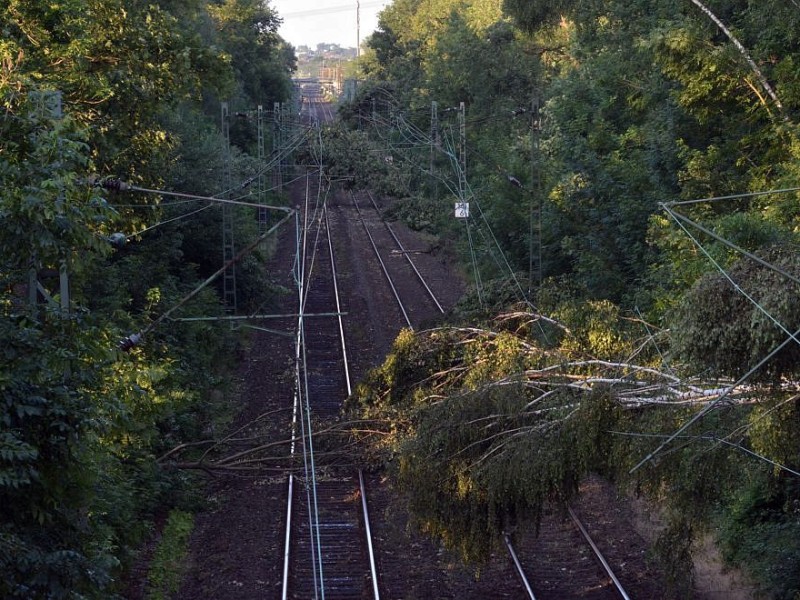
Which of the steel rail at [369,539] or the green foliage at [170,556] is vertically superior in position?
the steel rail at [369,539]

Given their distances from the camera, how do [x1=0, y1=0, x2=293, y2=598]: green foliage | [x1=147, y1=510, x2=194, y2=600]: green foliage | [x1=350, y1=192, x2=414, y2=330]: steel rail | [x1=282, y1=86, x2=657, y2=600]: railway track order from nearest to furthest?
[x1=0, y1=0, x2=293, y2=598]: green foliage → [x1=282, y1=86, x2=657, y2=600]: railway track → [x1=147, y1=510, x2=194, y2=600]: green foliage → [x1=350, y1=192, x2=414, y2=330]: steel rail

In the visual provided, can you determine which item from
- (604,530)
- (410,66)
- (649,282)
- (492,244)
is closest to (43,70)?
(604,530)

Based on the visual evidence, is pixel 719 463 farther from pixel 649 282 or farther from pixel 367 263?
pixel 367 263

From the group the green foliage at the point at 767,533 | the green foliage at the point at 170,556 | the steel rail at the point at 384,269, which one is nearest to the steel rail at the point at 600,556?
the green foliage at the point at 767,533

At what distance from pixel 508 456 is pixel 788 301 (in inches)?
148

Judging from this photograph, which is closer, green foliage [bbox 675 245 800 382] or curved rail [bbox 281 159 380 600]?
green foliage [bbox 675 245 800 382]

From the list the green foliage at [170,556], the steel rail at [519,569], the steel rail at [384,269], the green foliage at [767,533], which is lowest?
the green foliage at [170,556]

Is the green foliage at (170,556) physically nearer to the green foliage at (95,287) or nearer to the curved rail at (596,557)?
the green foliage at (95,287)

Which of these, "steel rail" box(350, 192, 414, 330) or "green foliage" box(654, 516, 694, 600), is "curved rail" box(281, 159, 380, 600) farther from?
"green foliage" box(654, 516, 694, 600)

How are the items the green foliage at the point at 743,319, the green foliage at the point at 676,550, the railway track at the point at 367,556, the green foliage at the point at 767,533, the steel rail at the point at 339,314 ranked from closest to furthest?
the green foliage at the point at 743,319 → the green foliage at the point at 676,550 → the green foliage at the point at 767,533 → the railway track at the point at 367,556 → the steel rail at the point at 339,314

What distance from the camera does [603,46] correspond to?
113ft

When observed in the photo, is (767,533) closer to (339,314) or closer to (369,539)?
(369,539)

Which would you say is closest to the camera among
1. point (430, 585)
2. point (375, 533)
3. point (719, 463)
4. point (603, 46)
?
point (719, 463)

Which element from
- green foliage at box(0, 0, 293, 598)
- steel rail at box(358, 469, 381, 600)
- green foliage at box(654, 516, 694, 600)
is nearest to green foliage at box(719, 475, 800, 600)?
green foliage at box(654, 516, 694, 600)
